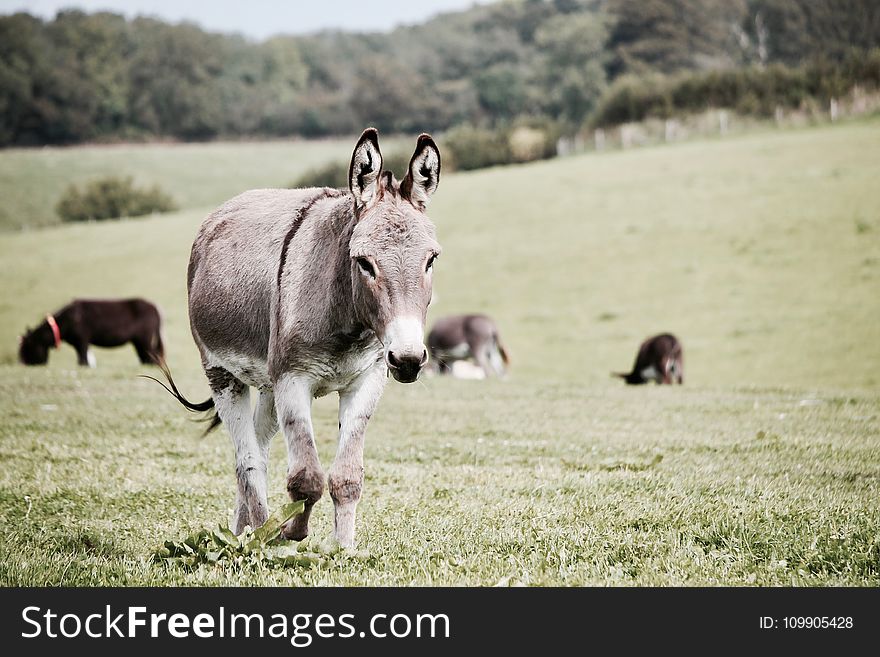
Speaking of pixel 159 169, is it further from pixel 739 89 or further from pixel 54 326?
pixel 54 326

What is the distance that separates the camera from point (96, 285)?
36531 mm

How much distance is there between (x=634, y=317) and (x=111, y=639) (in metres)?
23.9

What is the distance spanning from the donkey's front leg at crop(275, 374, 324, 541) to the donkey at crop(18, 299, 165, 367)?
51.5ft

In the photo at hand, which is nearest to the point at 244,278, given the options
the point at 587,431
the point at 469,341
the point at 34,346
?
the point at 587,431

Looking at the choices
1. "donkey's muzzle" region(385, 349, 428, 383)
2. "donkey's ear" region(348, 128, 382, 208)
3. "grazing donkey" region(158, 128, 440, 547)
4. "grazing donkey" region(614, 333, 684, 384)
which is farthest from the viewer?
"grazing donkey" region(614, 333, 684, 384)

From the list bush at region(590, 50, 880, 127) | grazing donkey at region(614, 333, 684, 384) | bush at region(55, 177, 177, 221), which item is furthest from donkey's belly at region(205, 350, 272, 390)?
bush at region(55, 177, 177, 221)

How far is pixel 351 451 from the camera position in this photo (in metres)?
5.10

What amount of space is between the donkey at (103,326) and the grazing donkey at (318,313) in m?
14.6

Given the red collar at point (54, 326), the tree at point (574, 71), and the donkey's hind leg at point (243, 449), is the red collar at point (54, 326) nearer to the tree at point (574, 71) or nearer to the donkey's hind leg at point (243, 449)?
the donkey's hind leg at point (243, 449)

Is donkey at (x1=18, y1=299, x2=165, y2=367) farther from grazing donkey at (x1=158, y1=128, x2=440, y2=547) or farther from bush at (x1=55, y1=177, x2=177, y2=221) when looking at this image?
bush at (x1=55, y1=177, x2=177, y2=221)

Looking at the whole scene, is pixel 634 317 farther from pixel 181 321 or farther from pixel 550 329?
pixel 181 321

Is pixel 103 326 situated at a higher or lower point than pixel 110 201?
lower

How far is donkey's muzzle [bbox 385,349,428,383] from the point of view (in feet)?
14.2

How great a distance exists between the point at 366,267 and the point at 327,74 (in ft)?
293
